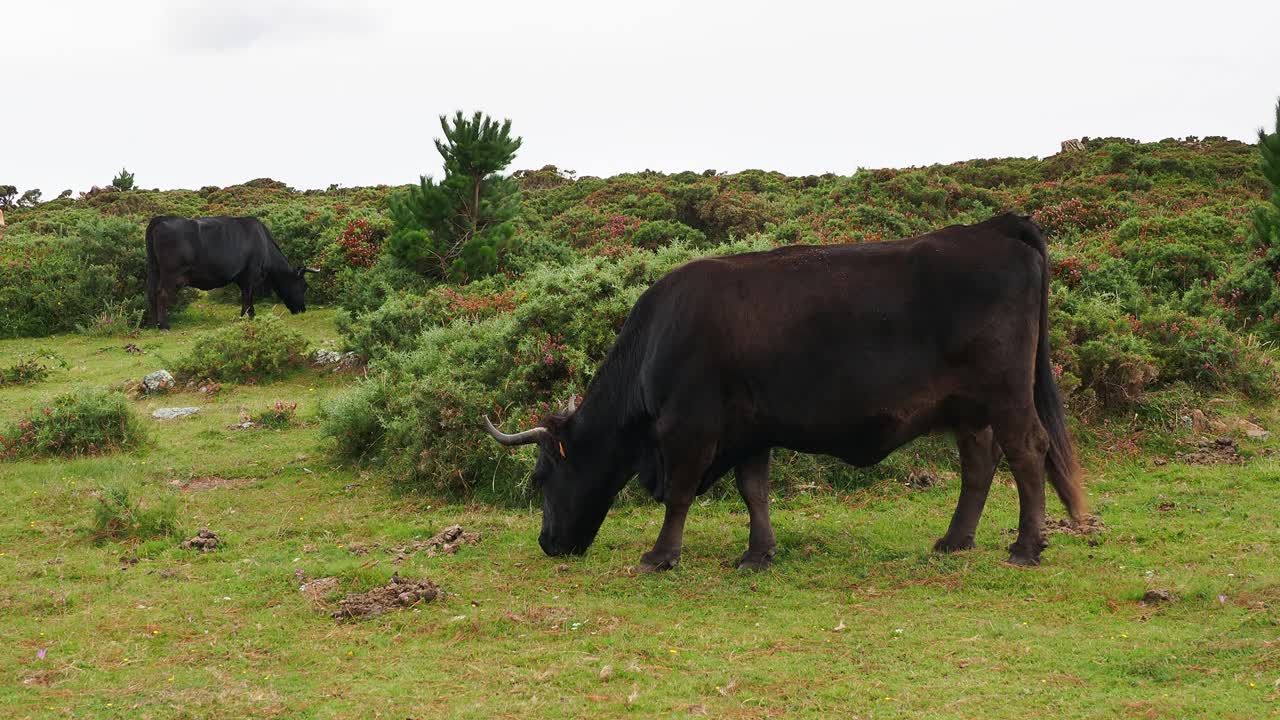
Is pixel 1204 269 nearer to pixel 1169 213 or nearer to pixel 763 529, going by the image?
pixel 1169 213

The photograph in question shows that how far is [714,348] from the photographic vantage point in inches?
294

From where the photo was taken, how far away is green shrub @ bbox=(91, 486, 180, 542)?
8.95 meters

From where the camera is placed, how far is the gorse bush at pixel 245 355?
1616 centimetres

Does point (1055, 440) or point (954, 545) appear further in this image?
point (954, 545)

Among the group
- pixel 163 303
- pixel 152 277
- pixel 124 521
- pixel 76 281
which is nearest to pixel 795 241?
pixel 124 521

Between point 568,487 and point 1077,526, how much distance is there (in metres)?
3.87

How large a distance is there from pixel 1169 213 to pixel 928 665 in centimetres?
1974

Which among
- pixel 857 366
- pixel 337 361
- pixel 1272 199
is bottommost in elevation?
pixel 337 361

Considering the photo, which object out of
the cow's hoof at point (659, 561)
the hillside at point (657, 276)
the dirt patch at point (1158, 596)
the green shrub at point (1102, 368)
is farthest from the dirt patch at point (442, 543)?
the green shrub at point (1102, 368)

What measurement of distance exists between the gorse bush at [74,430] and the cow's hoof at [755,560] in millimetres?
7914

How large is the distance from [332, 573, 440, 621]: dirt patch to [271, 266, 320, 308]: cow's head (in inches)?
692

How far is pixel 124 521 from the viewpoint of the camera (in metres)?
8.98

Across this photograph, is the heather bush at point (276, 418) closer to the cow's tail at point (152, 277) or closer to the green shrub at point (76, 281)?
the cow's tail at point (152, 277)

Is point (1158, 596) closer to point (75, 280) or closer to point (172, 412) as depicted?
point (172, 412)
